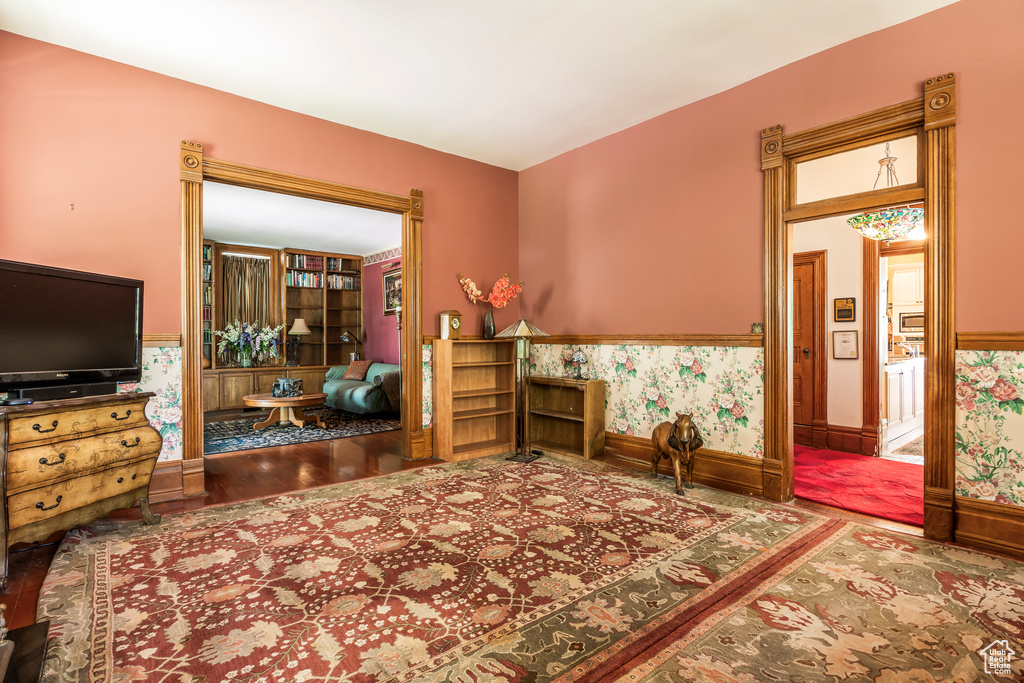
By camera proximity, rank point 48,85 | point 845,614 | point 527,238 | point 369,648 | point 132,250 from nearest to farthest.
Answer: point 369,648 → point 845,614 → point 48,85 → point 132,250 → point 527,238

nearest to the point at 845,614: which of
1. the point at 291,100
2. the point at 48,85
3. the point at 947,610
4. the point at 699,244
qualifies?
the point at 947,610

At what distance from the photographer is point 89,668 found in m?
1.67

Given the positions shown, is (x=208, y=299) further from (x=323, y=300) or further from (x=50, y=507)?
(x=50, y=507)

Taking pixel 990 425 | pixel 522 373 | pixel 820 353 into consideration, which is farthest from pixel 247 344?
pixel 990 425

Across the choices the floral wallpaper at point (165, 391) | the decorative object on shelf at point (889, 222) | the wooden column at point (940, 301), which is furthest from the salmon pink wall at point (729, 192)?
the floral wallpaper at point (165, 391)

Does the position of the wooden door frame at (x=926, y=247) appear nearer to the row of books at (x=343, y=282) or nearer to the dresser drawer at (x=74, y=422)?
the dresser drawer at (x=74, y=422)

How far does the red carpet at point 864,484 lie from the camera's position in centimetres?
329

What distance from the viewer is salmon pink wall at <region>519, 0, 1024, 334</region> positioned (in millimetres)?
2699

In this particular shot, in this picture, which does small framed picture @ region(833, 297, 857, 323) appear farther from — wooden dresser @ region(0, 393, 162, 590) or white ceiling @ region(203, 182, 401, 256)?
wooden dresser @ region(0, 393, 162, 590)

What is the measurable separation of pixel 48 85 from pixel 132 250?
1119mm

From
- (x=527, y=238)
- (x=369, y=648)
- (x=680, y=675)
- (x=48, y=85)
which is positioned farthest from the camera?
(x=527, y=238)

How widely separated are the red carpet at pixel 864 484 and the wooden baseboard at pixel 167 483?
4.60 metres

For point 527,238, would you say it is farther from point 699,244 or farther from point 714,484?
point 714,484
